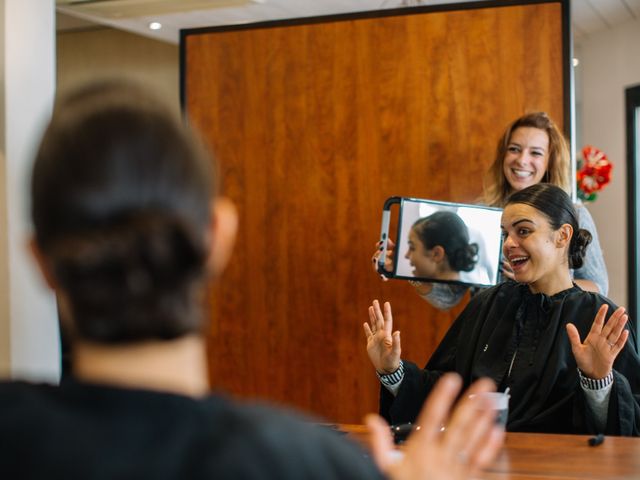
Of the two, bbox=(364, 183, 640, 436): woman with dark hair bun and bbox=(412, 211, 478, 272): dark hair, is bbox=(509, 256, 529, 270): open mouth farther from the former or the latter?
bbox=(412, 211, 478, 272): dark hair

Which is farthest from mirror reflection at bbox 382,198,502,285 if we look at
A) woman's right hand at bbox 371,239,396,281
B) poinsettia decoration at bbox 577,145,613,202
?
poinsettia decoration at bbox 577,145,613,202

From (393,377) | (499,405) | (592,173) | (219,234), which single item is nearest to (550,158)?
(393,377)

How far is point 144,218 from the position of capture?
27.1 inches

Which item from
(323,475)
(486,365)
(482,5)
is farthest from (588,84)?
(323,475)

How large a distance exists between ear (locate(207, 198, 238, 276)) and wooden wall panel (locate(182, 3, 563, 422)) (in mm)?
3124

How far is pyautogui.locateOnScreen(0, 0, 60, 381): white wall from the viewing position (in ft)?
11.1

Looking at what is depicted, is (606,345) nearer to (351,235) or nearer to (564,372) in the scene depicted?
(564,372)

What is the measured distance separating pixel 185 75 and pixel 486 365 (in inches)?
93.4

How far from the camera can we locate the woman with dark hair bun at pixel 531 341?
2.35 m

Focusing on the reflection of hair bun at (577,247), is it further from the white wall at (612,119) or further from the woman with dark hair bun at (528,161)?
the white wall at (612,119)

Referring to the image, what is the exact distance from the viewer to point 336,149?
159 inches

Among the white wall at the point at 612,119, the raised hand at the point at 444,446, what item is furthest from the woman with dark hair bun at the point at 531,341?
the white wall at the point at 612,119

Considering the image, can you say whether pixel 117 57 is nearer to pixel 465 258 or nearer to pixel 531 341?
pixel 465 258

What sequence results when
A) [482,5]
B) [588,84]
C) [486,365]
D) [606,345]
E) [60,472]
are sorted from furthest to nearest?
[588,84]
[482,5]
[486,365]
[606,345]
[60,472]
